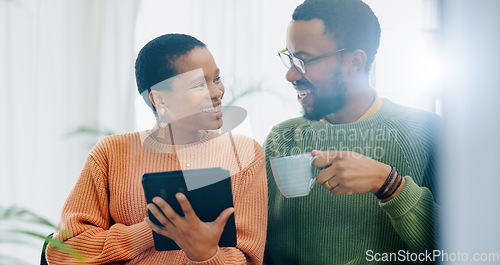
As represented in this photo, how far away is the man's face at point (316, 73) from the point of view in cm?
113

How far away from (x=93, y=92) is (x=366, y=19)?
3.37ft

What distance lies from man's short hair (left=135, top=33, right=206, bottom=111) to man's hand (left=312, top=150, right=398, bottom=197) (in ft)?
1.22

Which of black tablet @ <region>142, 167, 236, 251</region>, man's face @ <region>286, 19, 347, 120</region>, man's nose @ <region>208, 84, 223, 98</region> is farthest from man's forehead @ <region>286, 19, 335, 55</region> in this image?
black tablet @ <region>142, 167, 236, 251</region>

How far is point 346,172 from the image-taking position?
3.02 ft

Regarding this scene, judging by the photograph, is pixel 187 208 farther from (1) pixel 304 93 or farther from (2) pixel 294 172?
(1) pixel 304 93

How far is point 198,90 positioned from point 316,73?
0.31 m

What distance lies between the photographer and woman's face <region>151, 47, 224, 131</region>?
1.02 m

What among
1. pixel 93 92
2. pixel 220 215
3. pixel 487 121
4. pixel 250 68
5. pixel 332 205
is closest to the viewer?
pixel 487 121

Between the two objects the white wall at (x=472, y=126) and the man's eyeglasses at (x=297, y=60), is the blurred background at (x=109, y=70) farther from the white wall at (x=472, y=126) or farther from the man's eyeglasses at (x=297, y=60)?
the white wall at (x=472, y=126)

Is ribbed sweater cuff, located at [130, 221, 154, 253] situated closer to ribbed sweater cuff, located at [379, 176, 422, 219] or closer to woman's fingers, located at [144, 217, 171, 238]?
woman's fingers, located at [144, 217, 171, 238]

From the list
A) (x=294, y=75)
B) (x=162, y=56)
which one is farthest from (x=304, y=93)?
(x=162, y=56)

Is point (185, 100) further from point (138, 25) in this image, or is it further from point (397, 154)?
point (138, 25)

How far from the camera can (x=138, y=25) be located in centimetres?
163

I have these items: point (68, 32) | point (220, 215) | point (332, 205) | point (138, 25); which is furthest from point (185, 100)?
point (68, 32)
